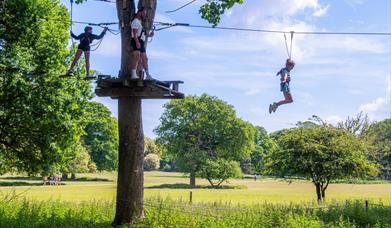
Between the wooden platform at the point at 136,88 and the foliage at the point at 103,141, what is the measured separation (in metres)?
67.7

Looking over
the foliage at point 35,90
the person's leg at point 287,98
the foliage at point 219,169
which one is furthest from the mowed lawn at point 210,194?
the person's leg at point 287,98

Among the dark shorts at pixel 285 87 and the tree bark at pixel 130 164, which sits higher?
the dark shorts at pixel 285 87

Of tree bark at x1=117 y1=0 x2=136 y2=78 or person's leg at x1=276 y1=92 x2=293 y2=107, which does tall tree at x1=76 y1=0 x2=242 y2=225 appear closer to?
tree bark at x1=117 y1=0 x2=136 y2=78

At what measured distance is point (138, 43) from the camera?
1338cm

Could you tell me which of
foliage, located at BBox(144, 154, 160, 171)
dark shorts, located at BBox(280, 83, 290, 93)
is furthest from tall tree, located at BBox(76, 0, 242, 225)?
foliage, located at BBox(144, 154, 160, 171)

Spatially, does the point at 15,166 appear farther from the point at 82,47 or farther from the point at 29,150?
the point at 82,47

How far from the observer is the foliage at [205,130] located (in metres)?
76.9

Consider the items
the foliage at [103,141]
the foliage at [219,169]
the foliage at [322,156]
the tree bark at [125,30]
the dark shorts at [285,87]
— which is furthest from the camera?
the foliage at [103,141]

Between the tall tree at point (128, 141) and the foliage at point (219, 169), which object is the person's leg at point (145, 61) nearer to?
the tall tree at point (128, 141)

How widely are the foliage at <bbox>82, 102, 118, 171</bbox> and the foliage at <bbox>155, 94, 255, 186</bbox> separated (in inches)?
420

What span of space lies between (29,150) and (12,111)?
8.81 feet

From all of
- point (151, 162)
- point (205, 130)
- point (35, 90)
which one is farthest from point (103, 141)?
point (35, 90)

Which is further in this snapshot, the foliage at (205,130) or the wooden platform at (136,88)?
the foliage at (205,130)

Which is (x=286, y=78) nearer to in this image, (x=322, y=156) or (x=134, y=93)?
(x=134, y=93)
